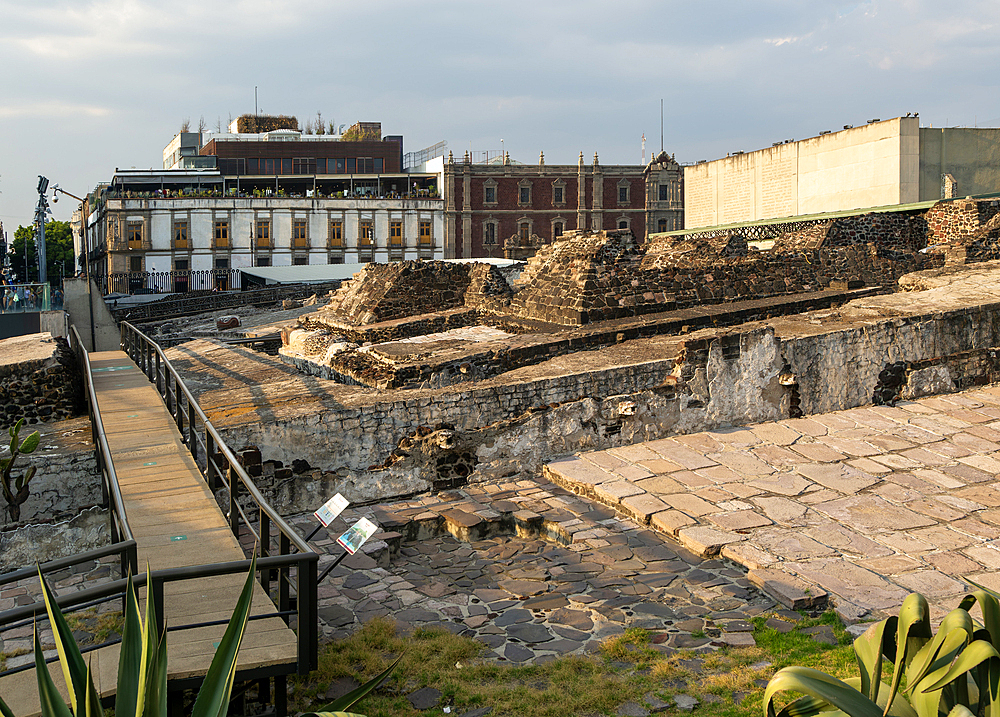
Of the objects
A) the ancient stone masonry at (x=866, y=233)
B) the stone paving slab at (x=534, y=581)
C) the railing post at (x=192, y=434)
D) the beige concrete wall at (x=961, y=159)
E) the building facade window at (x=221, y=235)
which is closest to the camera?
the stone paving slab at (x=534, y=581)

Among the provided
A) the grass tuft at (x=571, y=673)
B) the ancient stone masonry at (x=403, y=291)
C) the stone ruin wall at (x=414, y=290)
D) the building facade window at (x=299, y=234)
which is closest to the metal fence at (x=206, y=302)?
the stone ruin wall at (x=414, y=290)

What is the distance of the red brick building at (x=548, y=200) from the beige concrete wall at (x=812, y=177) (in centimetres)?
1191

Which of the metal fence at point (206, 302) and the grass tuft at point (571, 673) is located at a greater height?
the metal fence at point (206, 302)

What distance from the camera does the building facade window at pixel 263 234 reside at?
40.2 m

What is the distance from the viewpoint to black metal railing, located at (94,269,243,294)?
122 feet

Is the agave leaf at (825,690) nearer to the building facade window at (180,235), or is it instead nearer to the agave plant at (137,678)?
the agave plant at (137,678)

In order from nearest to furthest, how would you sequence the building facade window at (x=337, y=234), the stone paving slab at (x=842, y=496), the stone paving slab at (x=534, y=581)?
the stone paving slab at (x=534, y=581)
the stone paving slab at (x=842, y=496)
the building facade window at (x=337, y=234)

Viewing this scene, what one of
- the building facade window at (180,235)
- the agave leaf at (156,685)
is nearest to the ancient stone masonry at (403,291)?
the agave leaf at (156,685)

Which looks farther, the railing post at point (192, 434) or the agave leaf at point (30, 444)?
the agave leaf at point (30, 444)

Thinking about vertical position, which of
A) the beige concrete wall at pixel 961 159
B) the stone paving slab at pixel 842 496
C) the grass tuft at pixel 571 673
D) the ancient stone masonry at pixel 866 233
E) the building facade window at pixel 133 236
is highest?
the beige concrete wall at pixel 961 159

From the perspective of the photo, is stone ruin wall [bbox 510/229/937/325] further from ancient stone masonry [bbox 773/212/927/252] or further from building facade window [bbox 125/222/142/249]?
building facade window [bbox 125/222/142/249]

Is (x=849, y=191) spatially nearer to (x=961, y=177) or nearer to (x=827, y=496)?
(x=961, y=177)

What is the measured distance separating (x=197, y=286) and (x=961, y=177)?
30.2 meters

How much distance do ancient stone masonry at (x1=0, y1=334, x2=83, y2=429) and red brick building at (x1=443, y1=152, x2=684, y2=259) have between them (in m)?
32.7
